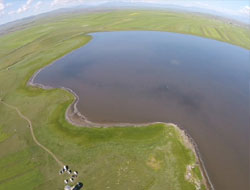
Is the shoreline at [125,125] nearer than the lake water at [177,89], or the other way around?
the shoreline at [125,125]

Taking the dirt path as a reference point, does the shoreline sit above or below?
above

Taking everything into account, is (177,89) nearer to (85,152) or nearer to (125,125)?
(125,125)

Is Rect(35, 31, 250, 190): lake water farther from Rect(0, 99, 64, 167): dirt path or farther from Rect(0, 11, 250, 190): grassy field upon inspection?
Rect(0, 99, 64, 167): dirt path

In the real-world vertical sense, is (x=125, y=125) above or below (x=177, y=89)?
above

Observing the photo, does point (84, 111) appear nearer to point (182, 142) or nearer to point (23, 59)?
point (182, 142)

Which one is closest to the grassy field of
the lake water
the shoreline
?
the shoreline

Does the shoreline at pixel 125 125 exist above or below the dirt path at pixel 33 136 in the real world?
above

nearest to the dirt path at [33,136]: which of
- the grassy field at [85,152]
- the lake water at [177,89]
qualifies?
the grassy field at [85,152]

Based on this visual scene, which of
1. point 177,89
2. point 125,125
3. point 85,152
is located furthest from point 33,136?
point 177,89

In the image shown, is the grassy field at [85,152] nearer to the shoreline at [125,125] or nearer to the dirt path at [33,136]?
the dirt path at [33,136]
